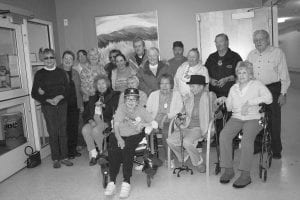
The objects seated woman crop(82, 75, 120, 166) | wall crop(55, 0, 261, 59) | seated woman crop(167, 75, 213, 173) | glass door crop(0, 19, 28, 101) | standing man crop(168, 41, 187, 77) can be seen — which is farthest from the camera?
wall crop(55, 0, 261, 59)

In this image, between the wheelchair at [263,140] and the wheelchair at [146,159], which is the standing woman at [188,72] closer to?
the wheelchair at [263,140]

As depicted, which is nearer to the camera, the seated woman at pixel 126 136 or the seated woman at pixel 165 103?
the seated woman at pixel 126 136

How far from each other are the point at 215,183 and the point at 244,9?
3.02m

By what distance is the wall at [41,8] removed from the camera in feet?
14.5

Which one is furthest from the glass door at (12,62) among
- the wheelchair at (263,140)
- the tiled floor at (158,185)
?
the wheelchair at (263,140)

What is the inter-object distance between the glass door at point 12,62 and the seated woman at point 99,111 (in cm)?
97

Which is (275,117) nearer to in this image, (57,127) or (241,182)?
(241,182)

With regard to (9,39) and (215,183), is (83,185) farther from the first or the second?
(9,39)

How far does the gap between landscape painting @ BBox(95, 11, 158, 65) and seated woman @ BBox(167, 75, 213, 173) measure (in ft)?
7.14

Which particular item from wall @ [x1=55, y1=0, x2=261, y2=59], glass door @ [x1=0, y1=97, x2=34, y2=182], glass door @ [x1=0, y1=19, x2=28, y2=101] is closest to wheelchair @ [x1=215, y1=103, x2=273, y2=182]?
wall @ [x1=55, y1=0, x2=261, y2=59]

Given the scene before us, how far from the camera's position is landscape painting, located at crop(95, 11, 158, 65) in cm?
538

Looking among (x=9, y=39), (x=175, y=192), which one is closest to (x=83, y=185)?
(x=175, y=192)

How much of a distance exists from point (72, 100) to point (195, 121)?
68.1 inches

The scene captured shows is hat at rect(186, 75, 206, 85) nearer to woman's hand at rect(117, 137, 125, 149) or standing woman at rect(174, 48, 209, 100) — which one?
standing woman at rect(174, 48, 209, 100)
